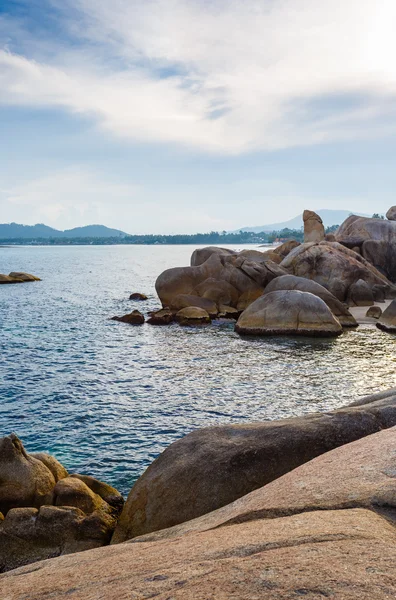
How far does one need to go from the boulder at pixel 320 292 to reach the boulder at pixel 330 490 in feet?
87.1

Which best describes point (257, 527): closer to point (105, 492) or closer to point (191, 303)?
point (105, 492)

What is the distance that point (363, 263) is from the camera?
44.8 m

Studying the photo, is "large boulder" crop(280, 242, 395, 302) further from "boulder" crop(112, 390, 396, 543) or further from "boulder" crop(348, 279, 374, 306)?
"boulder" crop(112, 390, 396, 543)

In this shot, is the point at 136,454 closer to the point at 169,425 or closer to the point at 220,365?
the point at 169,425

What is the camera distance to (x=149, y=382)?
20.9 metres

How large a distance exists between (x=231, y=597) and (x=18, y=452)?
26.9ft

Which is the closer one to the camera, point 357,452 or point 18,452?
point 357,452

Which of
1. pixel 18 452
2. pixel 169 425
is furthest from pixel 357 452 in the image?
pixel 169 425

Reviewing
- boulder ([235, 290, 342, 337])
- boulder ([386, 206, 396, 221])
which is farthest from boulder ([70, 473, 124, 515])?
boulder ([386, 206, 396, 221])

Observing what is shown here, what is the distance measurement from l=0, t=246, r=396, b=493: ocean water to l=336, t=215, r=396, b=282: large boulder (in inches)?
832

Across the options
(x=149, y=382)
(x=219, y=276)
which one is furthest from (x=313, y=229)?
(x=149, y=382)

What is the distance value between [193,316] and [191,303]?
2.59 meters

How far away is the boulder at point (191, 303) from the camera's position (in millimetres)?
36709

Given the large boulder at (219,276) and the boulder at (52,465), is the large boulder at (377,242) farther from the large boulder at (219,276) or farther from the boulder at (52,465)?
the boulder at (52,465)
